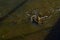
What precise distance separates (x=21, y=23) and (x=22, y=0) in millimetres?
1023

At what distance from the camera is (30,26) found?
3.49 m

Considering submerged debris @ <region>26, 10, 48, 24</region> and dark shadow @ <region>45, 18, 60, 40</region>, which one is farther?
submerged debris @ <region>26, 10, 48, 24</region>

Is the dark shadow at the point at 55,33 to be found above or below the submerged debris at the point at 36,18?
below

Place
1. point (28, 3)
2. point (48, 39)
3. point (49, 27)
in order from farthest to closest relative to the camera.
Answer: point (28, 3) → point (49, 27) → point (48, 39)

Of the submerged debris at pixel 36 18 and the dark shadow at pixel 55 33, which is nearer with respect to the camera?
the dark shadow at pixel 55 33

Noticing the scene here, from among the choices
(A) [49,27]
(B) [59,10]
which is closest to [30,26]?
(A) [49,27]

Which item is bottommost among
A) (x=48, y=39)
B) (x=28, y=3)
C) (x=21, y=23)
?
(x=48, y=39)

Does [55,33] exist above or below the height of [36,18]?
below

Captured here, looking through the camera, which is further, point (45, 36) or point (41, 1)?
point (41, 1)

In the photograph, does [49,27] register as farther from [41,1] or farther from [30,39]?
[41,1]

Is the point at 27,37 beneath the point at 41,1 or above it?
beneath

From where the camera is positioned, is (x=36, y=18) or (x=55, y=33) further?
(x=36, y=18)

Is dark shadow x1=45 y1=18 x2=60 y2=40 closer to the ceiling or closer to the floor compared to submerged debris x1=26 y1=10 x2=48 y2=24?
closer to the floor

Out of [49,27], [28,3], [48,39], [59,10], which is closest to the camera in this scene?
[48,39]
